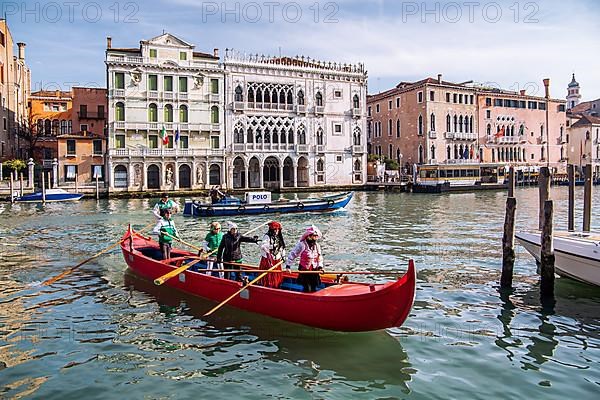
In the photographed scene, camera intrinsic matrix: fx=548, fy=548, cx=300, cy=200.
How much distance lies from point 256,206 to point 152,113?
18112mm

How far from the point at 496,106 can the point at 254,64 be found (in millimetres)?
24263

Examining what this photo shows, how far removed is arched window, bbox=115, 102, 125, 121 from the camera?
126 ft

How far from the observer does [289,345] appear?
7051 mm

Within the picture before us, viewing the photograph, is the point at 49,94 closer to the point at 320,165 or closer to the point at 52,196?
the point at 52,196

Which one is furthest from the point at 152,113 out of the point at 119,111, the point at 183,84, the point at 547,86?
the point at 547,86

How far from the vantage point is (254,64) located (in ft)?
139

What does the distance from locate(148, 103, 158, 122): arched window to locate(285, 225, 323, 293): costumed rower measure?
3413 cm

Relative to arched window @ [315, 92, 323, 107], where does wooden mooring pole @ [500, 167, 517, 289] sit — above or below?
below

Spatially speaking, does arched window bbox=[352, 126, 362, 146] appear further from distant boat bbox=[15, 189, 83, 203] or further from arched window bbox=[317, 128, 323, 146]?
distant boat bbox=[15, 189, 83, 203]

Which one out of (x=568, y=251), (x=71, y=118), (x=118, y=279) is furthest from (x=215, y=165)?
(x=568, y=251)

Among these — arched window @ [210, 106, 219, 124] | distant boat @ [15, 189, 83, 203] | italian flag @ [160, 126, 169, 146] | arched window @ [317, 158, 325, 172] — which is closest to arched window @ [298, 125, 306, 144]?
arched window @ [317, 158, 325, 172]

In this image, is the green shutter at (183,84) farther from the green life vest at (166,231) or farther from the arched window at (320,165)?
the green life vest at (166,231)

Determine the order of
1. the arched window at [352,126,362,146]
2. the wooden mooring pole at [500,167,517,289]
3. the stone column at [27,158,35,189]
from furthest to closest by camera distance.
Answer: the arched window at [352,126,362,146] < the stone column at [27,158,35,189] < the wooden mooring pole at [500,167,517,289]

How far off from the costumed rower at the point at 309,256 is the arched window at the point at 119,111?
33.9 metres
